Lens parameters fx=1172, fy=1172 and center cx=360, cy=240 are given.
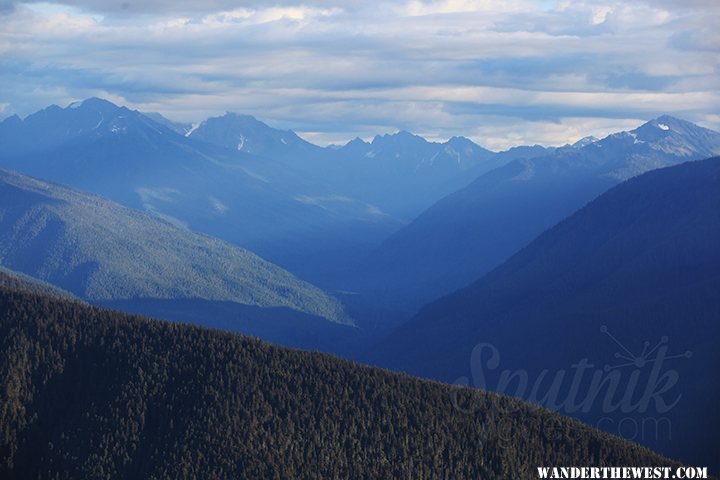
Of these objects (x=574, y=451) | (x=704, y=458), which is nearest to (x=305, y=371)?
(x=574, y=451)

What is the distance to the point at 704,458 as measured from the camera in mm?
163000

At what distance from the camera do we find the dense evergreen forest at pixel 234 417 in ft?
379

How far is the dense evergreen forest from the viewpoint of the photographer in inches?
4542

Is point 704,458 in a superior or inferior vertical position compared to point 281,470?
inferior

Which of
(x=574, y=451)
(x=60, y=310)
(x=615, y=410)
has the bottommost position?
(x=615, y=410)

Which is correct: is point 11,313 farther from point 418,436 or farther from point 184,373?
point 418,436

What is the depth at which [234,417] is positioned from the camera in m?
120

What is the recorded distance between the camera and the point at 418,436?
395 ft

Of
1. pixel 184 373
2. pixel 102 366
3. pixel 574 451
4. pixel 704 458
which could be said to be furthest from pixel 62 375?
pixel 704 458

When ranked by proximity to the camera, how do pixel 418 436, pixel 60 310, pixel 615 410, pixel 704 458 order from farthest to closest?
pixel 615 410
pixel 704 458
pixel 60 310
pixel 418 436

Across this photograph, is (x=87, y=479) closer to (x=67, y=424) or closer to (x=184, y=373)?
(x=67, y=424)

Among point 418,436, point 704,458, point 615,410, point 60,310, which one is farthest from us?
point 615,410

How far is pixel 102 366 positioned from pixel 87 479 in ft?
58.9

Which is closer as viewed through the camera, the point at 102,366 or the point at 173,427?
the point at 173,427
